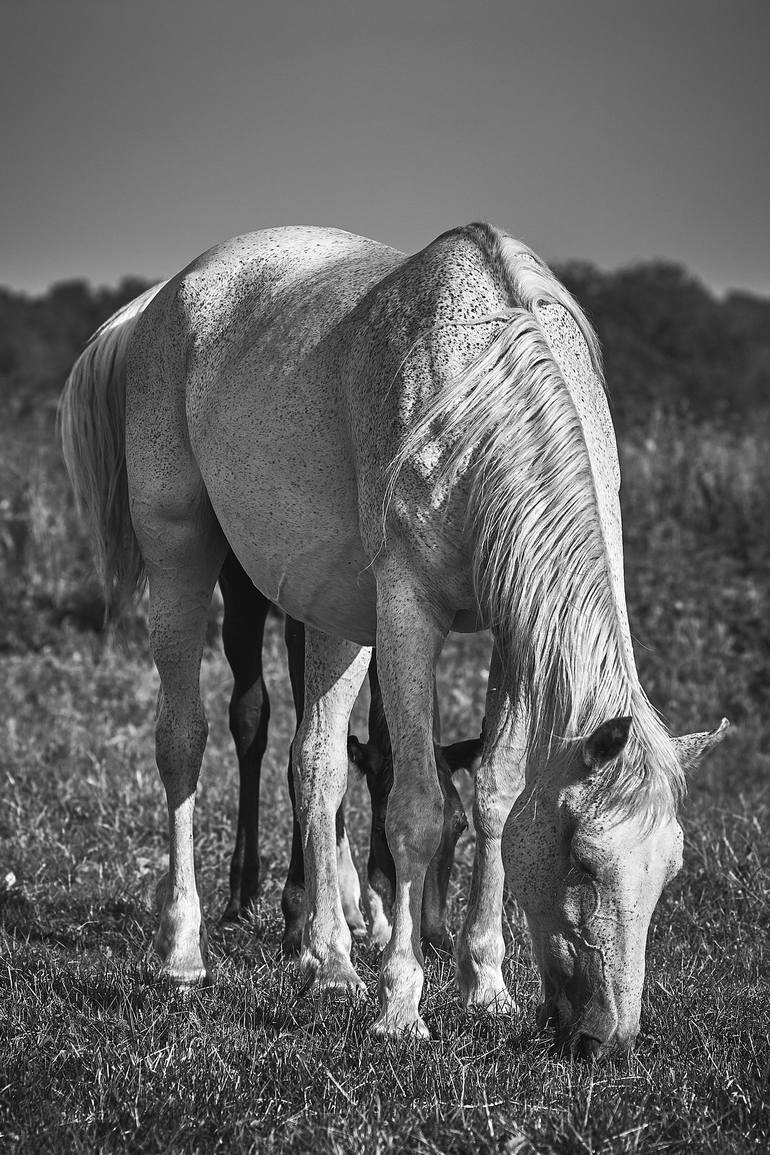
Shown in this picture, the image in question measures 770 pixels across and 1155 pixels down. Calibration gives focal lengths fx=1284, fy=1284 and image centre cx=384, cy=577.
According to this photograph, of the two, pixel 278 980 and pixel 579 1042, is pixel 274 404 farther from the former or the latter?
pixel 579 1042

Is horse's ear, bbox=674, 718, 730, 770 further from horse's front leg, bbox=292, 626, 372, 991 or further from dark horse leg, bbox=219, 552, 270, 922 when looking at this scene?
dark horse leg, bbox=219, 552, 270, 922

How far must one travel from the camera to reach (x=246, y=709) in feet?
16.3

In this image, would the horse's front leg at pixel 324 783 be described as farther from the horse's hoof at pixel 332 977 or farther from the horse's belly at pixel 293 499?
the horse's belly at pixel 293 499

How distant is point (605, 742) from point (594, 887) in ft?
1.11

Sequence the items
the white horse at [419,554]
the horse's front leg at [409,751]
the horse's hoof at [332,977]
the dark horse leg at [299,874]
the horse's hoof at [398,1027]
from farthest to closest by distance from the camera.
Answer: the dark horse leg at [299,874]
the horse's hoof at [332,977]
the horse's front leg at [409,751]
the horse's hoof at [398,1027]
the white horse at [419,554]

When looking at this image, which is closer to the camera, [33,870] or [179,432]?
[179,432]

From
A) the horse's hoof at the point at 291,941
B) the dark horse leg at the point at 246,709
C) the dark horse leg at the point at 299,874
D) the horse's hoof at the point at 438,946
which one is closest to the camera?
the horse's hoof at the point at 438,946

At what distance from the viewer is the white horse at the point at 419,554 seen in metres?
2.94

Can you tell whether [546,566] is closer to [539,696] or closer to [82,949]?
[539,696]

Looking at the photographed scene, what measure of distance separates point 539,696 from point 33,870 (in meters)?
2.72

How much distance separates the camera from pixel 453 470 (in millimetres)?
3178

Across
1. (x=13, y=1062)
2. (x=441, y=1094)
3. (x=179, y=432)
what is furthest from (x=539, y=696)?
(x=179, y=432)

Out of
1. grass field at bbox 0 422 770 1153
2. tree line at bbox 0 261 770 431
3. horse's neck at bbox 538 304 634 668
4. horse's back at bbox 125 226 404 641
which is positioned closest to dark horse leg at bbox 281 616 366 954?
grass field at bbox 0 422 770 1153

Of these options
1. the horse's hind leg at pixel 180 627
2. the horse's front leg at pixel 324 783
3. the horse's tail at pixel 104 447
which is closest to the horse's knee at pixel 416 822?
the horse's front leg at pixel 324 783
